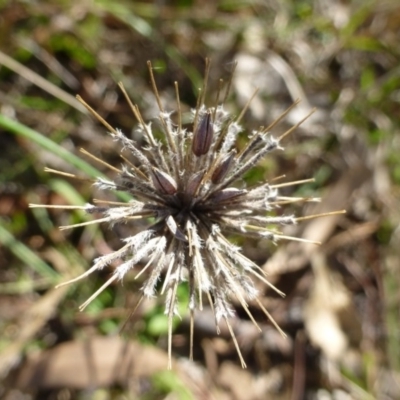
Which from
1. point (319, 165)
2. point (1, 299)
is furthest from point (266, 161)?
point (1, 299)

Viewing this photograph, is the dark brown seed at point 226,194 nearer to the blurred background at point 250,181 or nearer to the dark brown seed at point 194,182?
the dark brown seed at point 194,182

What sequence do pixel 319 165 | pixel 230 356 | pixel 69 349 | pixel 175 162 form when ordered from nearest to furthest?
pixel 175 162
pixel 69 349
pixel 230 356
pixel 319 165

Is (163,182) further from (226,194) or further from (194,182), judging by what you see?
(226,194)

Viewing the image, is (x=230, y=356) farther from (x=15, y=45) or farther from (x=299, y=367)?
(x=15, y=45)

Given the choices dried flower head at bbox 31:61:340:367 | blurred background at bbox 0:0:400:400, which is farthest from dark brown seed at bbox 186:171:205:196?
blurred background at bbox 0:0:400:400

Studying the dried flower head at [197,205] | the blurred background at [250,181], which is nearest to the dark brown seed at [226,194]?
the dried flower head at [197,205]
